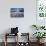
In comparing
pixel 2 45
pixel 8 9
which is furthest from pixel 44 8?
pixel 2 45

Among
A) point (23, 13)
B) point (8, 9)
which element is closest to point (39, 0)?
point (23, 13)

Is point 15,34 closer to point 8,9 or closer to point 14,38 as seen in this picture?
point 14,38

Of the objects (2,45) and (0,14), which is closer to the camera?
(2,45)

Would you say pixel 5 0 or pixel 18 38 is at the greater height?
pixel 5 0

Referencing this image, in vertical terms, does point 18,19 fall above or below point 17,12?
below

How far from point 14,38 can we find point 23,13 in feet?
3.86

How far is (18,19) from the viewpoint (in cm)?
698

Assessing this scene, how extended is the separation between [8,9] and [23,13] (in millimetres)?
672

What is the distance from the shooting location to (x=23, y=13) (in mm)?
6949

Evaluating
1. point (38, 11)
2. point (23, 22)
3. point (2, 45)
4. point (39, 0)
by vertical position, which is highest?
point (39, 0)

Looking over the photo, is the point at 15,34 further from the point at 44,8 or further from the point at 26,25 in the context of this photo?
the point at 44,8

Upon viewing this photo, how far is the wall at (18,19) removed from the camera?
691 centimetres

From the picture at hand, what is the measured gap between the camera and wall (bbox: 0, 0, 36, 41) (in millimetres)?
6906

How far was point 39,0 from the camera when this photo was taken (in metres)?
6.95
